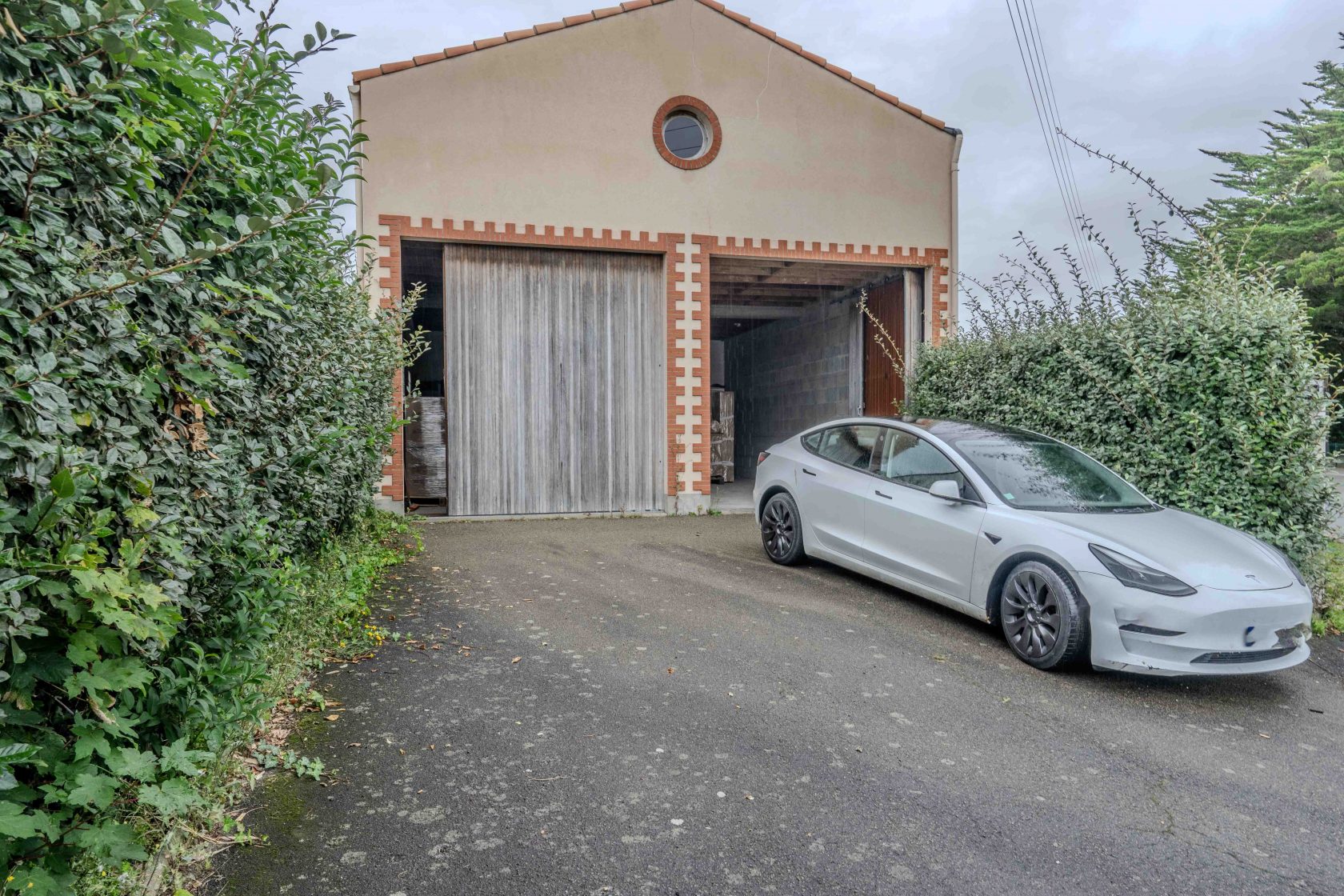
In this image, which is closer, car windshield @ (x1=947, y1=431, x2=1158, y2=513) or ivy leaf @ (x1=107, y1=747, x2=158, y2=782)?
ivy leaf @ (x1=107, y1=747, x2=158, y2=782)

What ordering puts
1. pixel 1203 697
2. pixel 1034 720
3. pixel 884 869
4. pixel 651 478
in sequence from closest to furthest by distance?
pixel 884 869, pixel 1034 720, pixel 1203 697, pixel 651 478

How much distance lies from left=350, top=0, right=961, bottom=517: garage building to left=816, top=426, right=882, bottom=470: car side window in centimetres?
420

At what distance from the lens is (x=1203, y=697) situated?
4.25 meters

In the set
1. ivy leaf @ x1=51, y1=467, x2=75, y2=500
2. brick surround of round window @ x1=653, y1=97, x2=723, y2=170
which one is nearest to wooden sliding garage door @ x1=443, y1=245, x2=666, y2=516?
brick surround of round window @ x1=653, y1=97, x2=723, y2=170

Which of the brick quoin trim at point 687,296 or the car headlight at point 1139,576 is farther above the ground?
the brick quoin trim at point 687,296

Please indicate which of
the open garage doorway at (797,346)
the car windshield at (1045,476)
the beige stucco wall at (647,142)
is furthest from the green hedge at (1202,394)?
the beige stucco wall at (647,142)

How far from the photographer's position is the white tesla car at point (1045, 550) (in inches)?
160

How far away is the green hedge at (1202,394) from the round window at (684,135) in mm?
5456

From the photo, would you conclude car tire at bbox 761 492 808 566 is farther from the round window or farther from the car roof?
the round window

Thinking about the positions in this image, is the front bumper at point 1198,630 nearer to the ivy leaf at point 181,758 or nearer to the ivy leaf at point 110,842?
the ivy leaf at point 181,758

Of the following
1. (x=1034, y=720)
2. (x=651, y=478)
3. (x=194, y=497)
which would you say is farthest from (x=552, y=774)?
(x=651, y=478)

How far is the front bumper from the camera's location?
13.1 feet

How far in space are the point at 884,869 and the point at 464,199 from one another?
923 cm

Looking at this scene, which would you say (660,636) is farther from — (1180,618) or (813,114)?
(813,114)
